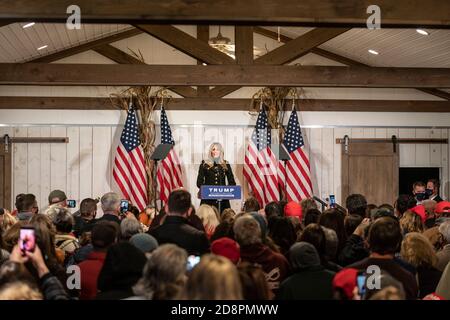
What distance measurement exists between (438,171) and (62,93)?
6.84 meters

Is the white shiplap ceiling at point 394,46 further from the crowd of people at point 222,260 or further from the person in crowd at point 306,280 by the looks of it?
the person in crowd at point 306,280

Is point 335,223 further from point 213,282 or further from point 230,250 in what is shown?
point 213,282

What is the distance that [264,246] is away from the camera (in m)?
4.27

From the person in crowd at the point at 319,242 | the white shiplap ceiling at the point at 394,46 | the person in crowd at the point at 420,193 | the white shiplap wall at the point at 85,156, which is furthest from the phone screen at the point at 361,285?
the white shiplap wall at the point at 85,156

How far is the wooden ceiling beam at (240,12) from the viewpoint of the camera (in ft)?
17.5

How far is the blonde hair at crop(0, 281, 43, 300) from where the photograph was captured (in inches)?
103

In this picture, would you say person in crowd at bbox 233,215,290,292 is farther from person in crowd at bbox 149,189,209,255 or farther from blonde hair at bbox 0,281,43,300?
blonde hair at bbox 0,281,43,300

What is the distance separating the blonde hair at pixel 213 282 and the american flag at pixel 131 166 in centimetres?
953

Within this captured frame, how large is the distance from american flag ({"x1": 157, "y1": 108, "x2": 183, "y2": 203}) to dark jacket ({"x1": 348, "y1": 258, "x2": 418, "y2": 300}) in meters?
8.40

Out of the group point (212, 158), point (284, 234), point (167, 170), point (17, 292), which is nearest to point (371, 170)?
point (212, 158)

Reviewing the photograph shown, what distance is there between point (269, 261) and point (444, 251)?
1.31 metres

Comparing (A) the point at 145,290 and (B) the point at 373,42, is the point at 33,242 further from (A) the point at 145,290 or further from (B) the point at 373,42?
(B) the point at 373,42

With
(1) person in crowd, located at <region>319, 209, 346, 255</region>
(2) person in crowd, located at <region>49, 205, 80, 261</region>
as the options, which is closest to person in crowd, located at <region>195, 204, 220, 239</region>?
(1) person in crowd, located at <region>319, 209, 346, 255</region>
